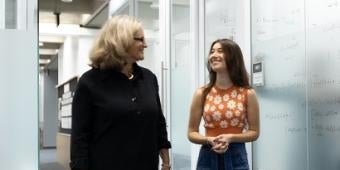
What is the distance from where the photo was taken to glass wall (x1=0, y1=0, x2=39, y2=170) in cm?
215

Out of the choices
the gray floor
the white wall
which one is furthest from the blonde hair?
the white wall

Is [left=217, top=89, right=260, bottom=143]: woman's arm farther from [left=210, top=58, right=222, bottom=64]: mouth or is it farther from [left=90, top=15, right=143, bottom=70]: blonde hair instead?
[left=90, top=15, right=143, bottom=70]: blonde hair

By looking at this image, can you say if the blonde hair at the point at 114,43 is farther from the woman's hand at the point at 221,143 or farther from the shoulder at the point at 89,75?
the woman's hand at the point at 221,143

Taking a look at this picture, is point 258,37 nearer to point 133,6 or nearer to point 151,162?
point 151,162

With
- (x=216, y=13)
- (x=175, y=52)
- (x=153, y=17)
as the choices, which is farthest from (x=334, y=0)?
(x=153, y=17)

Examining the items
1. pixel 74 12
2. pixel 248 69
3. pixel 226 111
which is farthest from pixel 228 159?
pixel 74 12

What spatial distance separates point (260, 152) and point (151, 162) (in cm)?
160

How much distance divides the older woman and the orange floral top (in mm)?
513

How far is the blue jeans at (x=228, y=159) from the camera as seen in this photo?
2381 mm

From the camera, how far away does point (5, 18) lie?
2182 mm

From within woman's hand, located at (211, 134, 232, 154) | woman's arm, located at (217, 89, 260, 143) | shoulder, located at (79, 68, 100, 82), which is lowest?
woman's hand, located at (211, 134, 232, 154)

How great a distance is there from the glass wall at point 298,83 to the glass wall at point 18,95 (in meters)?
1.60

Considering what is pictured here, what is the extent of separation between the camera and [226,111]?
2436 mm

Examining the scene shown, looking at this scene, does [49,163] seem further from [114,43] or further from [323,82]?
[114,43]
